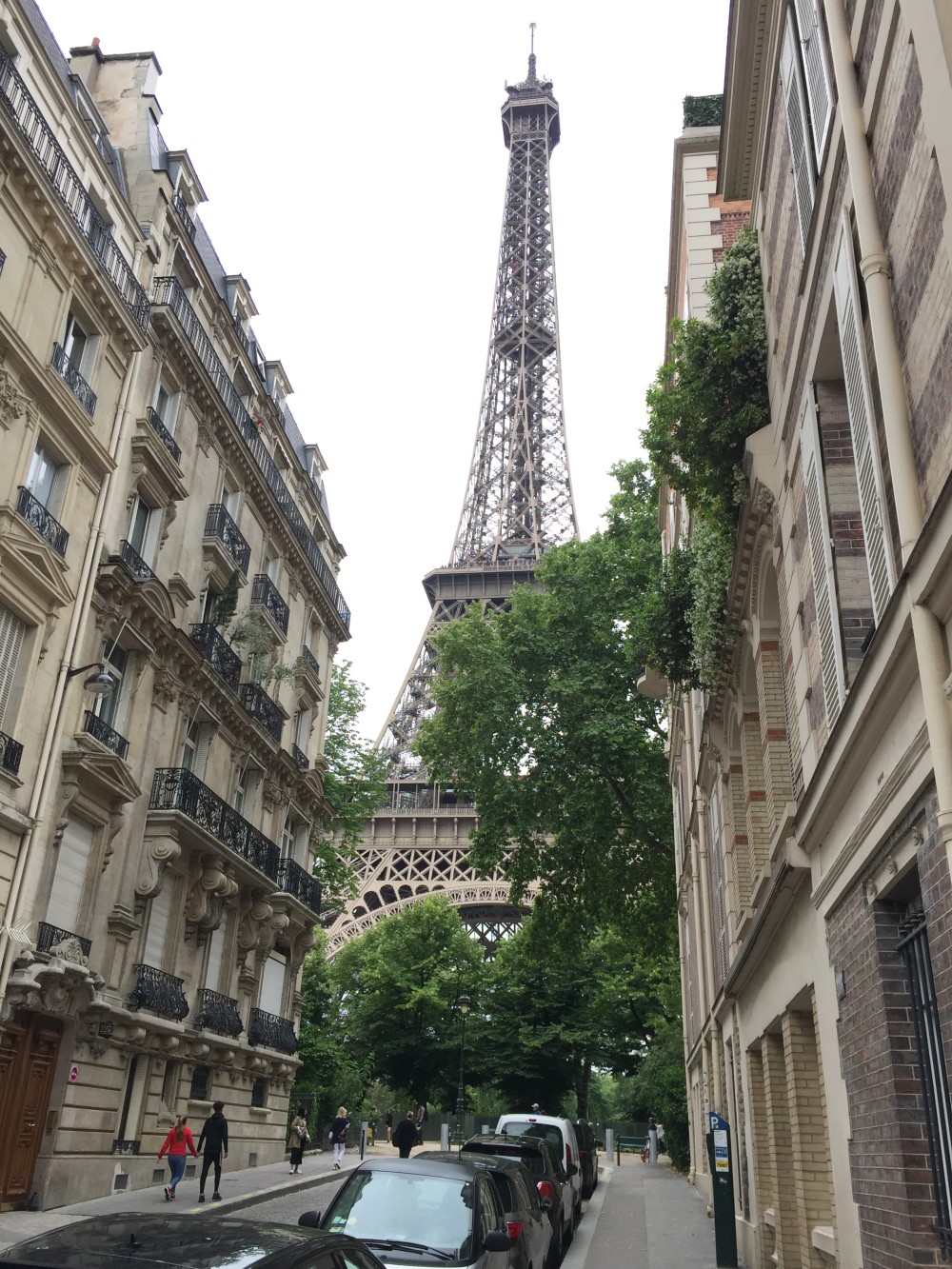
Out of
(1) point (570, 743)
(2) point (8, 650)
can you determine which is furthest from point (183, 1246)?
(1) point (570, 743)

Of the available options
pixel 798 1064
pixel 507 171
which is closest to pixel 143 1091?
pixel 798 1064

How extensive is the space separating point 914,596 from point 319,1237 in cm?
421

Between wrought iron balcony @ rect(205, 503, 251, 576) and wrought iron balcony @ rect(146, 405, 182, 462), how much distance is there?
1.98 metres

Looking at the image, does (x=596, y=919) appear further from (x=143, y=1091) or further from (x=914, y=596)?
(x=914, y=596)

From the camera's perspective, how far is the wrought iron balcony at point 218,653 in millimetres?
22438

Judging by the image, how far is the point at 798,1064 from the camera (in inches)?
411

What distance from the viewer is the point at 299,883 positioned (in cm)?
2772

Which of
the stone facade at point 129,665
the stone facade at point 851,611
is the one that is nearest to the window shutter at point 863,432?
the stone facade at point 851,611

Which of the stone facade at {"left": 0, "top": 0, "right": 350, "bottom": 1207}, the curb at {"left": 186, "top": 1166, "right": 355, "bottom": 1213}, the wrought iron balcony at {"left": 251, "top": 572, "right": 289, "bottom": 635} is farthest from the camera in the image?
the wrought iron balcony at {"left": 251, "top": 572, "right": 289, "bottom": 635}

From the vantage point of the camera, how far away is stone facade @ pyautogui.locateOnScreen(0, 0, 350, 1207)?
16.0 metres

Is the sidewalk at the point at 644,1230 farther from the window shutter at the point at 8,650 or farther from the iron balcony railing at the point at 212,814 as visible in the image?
the window shutter at the point at 8,650

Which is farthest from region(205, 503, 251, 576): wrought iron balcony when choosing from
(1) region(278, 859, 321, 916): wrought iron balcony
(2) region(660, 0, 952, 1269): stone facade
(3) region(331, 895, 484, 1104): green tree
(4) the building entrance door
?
(3) region(331, 895, 484, 1104): green tree

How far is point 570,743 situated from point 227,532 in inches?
414

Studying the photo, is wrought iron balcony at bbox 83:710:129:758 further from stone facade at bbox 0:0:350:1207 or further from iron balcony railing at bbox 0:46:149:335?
iron balcony railing at bbox 0:46:149:335
